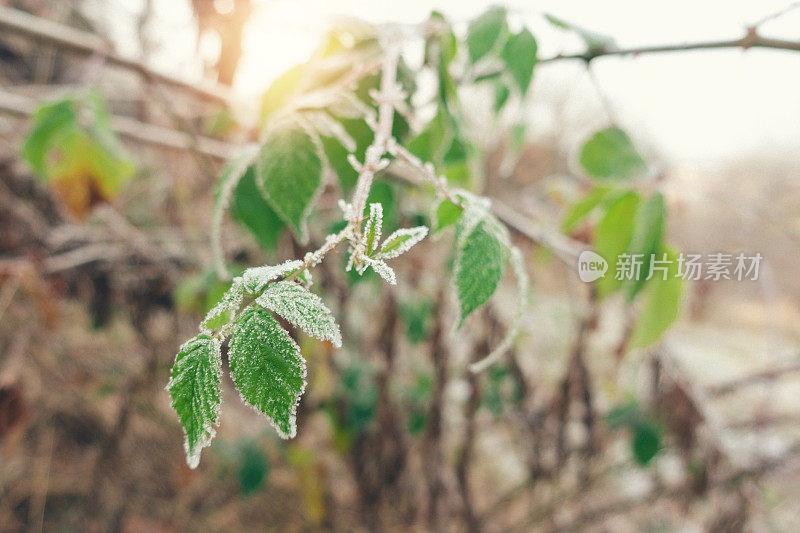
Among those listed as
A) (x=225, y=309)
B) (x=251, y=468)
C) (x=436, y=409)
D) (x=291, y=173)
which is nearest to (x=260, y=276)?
(x=225, y=309)

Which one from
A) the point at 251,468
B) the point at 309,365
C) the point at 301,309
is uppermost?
the point at 301,309

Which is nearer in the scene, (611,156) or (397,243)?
(397,243)

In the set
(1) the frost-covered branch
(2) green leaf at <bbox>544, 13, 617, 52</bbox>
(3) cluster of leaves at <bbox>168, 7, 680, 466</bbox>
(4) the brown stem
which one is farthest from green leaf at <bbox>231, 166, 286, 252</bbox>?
(4) the brown stem

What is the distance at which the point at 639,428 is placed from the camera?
907 millimetres

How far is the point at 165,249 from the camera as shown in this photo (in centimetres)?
97

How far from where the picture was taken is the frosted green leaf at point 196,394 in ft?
0.52

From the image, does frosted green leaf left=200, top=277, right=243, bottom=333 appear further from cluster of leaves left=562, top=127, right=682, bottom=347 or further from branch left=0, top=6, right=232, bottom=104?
branch left=0, top=6, right=232, bottom=104

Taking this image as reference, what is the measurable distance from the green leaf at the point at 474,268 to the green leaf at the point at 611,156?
1.12 feet

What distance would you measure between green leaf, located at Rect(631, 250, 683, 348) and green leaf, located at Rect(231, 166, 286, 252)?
39cm

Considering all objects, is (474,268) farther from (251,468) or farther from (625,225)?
(251,468)

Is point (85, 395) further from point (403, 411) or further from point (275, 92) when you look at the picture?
point (275, 92)

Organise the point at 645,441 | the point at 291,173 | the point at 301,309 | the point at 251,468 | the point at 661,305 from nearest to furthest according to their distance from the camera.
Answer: the point at 301,309, the point at 291,173, the point at 661,305, the point at 645,441, the point at 251,468

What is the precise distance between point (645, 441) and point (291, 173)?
0.92m

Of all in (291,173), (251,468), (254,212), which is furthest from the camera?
(251,468)
